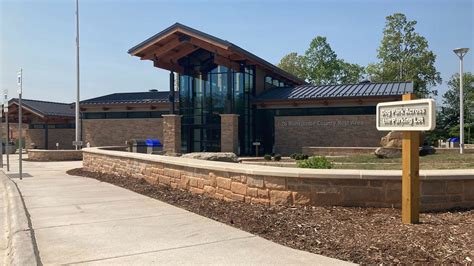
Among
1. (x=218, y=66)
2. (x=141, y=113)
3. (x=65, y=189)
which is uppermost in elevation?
(x=218, y=66)

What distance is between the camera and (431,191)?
6254mm

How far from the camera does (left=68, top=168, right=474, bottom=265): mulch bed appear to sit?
15.0 ft

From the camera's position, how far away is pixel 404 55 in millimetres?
45000

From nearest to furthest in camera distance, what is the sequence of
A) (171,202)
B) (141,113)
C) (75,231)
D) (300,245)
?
(300,245)
(75,231)
(171,202)
(141,113)

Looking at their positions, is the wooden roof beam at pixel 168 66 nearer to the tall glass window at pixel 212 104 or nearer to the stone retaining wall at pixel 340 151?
the tall glass window at pixel 212 104

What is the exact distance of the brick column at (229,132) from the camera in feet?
83.1

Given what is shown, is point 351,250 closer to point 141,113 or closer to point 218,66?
point 218,66

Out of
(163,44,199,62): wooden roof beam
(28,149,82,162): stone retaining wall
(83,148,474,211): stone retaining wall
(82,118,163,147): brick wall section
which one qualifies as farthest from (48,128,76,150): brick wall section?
(83,148,474,211): stone retaining wall

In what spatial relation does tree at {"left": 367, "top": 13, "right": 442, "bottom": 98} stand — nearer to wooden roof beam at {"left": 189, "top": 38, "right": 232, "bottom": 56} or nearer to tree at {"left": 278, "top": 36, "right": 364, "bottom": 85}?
tree at {"left": 278, "top": 36, "right": 364, "bottom": 85}

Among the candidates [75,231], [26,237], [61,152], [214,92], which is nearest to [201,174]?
[75,231]

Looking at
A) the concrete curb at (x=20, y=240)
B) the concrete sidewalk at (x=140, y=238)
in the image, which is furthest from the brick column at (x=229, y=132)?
the concrete curb at (x=20, y=240)

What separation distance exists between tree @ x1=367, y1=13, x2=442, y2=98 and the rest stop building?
19225mm

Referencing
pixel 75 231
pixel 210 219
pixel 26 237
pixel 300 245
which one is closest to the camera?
pixel 300 245

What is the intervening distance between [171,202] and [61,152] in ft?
69.6
